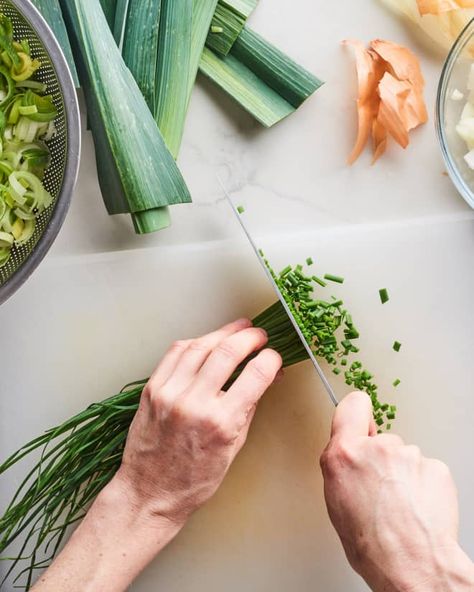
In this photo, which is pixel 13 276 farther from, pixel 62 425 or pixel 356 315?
pixel 356 315

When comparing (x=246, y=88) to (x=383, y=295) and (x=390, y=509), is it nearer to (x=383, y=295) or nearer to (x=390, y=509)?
(x=383, y=295)

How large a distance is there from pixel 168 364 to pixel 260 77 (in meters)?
Answer: 0.60

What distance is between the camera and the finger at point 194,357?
4.38 ft

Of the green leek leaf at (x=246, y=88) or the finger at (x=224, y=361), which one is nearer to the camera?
the finger at (x=224, y=361)

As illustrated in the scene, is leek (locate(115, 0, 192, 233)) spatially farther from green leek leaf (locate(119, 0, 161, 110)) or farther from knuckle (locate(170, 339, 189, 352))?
knuckle (locate(170, 339, 189, 352))

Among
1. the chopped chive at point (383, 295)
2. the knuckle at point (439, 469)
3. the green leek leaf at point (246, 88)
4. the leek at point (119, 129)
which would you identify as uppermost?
the green leek leaf at point (246, 88)

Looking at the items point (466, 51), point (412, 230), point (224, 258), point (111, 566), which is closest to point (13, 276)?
point (224, 258)

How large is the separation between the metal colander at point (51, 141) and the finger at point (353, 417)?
59 centimetres

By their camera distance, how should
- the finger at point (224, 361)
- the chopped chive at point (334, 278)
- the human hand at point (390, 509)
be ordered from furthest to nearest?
the chopped chive at point (334, 278)
the finger at point (224, 361)
the human hand at point (390, 509)

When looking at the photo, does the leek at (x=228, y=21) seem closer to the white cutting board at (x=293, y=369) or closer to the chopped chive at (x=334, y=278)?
the white cutting board at (x=293, y=369)

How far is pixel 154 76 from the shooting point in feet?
4.69

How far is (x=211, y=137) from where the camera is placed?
1509mm

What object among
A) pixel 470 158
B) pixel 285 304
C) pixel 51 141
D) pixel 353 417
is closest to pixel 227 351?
pixel 285 304

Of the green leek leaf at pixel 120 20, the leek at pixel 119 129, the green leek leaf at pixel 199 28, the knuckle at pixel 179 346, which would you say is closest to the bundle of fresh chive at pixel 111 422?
the knuckle at pixel 179 346
